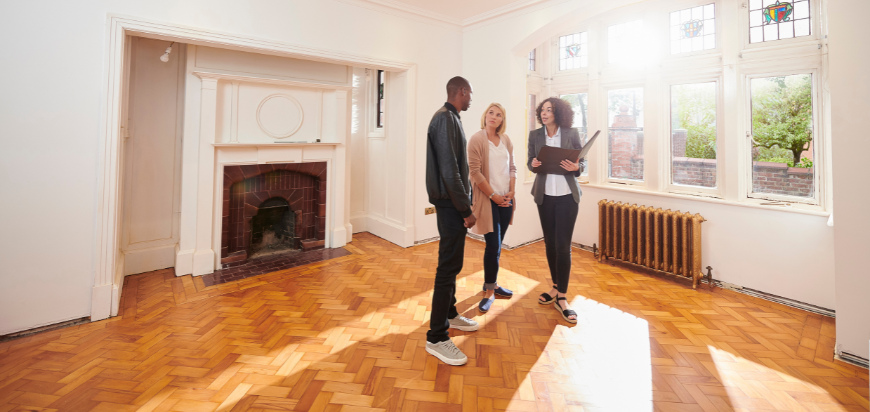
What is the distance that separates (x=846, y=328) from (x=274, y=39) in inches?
192

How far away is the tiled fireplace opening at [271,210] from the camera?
402 centimetres

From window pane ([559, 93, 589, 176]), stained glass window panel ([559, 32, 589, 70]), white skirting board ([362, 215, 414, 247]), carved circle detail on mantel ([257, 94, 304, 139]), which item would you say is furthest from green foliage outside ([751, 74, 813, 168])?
carved circle detail on mantel ([257, 94, 304, 139])

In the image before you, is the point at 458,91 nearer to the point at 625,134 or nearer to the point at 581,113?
the point at 625,134

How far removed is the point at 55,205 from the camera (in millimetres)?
2604

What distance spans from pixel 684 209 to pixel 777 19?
1829 mm

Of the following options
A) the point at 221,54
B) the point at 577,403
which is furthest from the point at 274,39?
the point at 577,403

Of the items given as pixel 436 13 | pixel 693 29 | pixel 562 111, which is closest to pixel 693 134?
pixel 693 29

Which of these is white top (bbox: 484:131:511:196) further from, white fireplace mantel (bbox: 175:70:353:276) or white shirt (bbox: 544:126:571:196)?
white fireplace mantel (bbox: 175:70:353:276)

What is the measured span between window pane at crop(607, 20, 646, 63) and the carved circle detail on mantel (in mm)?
3864

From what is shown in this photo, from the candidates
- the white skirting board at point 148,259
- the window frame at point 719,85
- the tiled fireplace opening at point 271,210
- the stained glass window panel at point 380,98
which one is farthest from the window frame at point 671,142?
the white skirting board at point 148,259

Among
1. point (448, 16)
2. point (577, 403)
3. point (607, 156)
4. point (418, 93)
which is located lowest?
point (577, 403)

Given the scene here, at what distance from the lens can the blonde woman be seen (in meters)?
2.66

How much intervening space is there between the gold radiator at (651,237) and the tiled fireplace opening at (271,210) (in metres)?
3.47

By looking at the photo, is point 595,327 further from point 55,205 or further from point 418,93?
point 55,205
